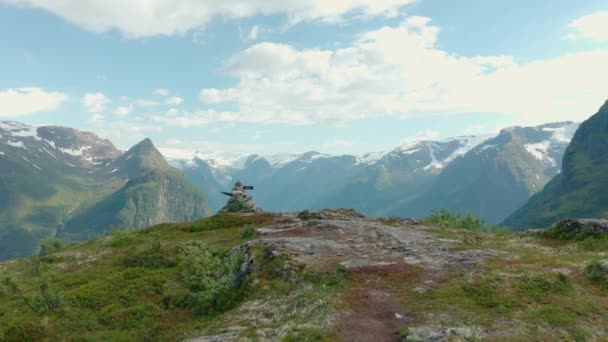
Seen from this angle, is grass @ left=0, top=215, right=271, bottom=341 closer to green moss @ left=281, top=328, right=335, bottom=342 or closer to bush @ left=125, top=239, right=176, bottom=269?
bush @ left=125, top=239, right=176, bottom=269

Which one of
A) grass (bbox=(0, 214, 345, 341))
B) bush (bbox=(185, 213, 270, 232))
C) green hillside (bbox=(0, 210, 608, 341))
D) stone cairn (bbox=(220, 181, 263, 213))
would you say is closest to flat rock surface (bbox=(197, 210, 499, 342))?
green hillside (bbox=(0, 210, 608, 341))

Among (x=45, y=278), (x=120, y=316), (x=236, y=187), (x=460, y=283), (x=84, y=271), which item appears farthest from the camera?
(x=236, y=187)

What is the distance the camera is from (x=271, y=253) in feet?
120

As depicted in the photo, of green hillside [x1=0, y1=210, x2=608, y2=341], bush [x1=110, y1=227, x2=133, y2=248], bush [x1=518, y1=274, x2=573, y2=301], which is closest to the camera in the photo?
green hillside [x1=0, y1=210, x2=608, y2=341]

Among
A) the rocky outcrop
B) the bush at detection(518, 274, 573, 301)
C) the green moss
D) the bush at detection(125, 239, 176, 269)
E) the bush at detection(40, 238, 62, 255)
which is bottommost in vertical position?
the bush at detection(40, 238, 62, 255)

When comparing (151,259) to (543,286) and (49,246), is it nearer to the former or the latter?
(49,246)

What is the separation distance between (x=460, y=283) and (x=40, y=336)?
29.1 meters

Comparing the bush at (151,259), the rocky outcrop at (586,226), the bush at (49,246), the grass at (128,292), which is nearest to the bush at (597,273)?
the rocky outcrop at (586,226)

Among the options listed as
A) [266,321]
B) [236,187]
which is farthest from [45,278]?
[236,187]

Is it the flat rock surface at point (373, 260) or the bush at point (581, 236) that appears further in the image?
the bush at point (581, 236)

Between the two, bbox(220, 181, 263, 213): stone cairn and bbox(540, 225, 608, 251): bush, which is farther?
bbox(220, 181, 263, 213): stone cairn

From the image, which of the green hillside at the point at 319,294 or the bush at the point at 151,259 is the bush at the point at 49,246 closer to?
the green hillside at the point at 319,294

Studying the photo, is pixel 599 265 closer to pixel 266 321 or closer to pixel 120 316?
pixel 266 321

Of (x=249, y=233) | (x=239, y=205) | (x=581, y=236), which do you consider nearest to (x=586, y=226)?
(x=581, y=236)
